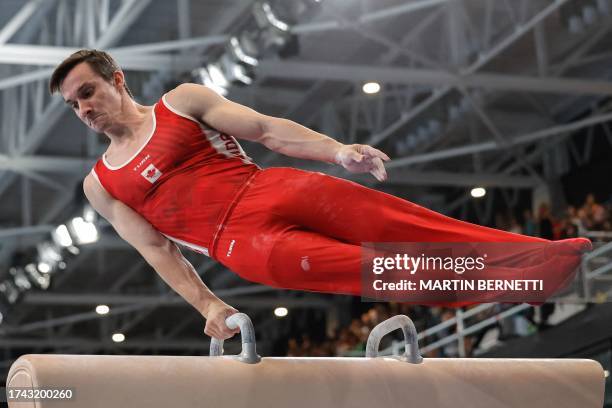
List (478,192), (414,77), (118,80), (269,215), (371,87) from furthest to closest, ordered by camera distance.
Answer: (478,192) < (371,87) < (414,77) < (118,80) < (269,215)

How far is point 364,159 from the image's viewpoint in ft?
7.46

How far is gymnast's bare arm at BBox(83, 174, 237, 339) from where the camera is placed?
2576 millimetres

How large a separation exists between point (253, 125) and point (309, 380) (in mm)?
659

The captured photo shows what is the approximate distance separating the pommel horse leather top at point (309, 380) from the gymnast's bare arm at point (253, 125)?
0.43 metres

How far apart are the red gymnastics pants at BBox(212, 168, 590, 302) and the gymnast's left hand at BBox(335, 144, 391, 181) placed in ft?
0.52

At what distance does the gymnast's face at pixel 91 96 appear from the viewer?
8.33 feet

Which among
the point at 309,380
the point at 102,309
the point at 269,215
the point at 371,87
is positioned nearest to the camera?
the point at 309,380

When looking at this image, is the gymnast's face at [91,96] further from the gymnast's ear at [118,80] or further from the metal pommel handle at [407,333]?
the metal pommel handle at [407,333]

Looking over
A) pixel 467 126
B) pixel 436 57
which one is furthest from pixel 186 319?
pixel 436 57

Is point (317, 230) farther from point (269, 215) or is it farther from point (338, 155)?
point (338, 155)

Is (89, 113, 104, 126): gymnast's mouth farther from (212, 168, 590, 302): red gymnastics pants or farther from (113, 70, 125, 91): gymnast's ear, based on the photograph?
(212, 168, 590, 302): red gymnastics pants

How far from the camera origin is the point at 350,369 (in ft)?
7.66

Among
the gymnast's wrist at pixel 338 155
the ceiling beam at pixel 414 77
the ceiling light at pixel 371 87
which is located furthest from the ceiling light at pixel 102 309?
the gymnast's wrist at pixel 338 155

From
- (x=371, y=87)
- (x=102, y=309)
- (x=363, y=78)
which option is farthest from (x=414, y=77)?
(x=102, y=309)
